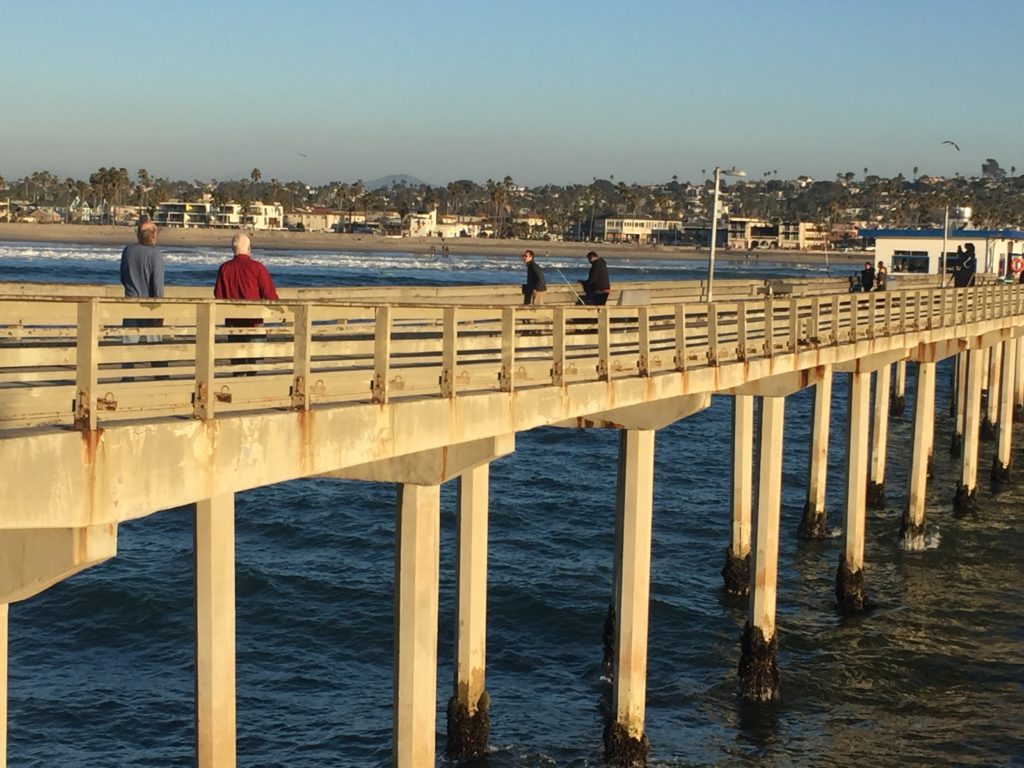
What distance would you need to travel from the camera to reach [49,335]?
8906 mm

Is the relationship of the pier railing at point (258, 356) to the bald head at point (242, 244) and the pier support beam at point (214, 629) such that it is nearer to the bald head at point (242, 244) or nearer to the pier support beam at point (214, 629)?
the bald head at point (242, 244)

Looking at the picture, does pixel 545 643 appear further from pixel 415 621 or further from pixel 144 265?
pixel 144 265

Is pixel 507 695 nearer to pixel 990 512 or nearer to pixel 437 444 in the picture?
pixel 437 444

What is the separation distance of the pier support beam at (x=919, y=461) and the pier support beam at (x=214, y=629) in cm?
1935

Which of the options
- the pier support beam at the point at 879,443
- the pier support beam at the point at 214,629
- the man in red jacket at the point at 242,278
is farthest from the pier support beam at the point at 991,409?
the pier support beam at the point at 214,629

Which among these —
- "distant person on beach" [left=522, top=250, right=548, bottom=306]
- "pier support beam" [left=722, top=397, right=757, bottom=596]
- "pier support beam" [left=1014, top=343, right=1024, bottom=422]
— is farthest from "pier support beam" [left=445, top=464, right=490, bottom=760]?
"pier support beam" [left=1014, top=343, right=1024, bottom=422]

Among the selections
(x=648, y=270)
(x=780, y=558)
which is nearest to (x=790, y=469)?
(x=780, y=558)

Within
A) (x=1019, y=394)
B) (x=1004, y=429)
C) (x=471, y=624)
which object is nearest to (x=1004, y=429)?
(x=1004, y=429)

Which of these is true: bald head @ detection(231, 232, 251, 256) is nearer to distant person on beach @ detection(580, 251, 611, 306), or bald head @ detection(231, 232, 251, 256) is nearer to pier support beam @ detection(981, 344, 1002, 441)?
distant person on beach @ detection(580, 251, 611, 306)

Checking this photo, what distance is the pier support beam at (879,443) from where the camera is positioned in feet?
95.9

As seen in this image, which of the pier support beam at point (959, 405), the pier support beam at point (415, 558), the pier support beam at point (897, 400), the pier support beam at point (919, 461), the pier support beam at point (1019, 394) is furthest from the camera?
the pier support beam at point (897, 400)

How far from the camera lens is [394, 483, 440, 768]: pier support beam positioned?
39.1ft

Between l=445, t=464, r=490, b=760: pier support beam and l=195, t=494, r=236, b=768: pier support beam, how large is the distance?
4.37 m

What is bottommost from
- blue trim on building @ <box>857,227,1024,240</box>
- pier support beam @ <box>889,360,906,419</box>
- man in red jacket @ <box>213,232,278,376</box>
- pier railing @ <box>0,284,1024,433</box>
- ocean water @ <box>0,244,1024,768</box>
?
ocean water @ <box>0,244,1024,768</box>
